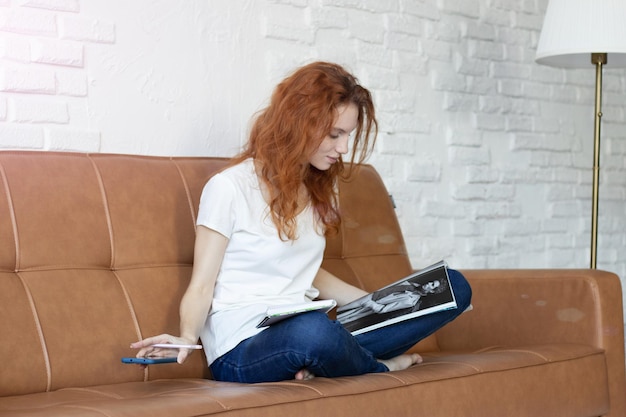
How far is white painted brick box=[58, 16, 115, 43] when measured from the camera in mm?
2501

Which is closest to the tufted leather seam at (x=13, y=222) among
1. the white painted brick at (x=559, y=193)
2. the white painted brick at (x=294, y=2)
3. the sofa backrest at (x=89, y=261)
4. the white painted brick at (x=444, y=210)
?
the sofa backrest at (x=89, y=261)

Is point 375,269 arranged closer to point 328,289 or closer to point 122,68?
point 328,289

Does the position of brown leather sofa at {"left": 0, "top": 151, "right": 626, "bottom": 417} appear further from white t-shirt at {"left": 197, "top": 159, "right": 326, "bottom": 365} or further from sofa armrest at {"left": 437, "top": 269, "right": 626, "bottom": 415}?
white t-shirt at {"left": 197, "top": 159, "right": 326, "bottom": 365}

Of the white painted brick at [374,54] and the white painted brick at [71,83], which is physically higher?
the white painted brick at [374,54]

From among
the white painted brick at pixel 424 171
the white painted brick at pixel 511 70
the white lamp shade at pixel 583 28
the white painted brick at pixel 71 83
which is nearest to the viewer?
the white painted brick at pixel 71 83

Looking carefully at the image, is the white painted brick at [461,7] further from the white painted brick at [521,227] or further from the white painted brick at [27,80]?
the white painted brick at [27,80]

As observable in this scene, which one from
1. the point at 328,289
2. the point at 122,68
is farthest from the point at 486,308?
the point at 122,68

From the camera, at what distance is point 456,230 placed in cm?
362

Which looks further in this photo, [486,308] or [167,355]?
[486,308]

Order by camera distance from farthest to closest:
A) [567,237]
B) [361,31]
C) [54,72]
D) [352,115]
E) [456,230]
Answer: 1. [567,237]
2. [456,230]
3. [361,31]
4. [54,72]
5. [352,115]

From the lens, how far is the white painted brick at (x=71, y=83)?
8.20 ft

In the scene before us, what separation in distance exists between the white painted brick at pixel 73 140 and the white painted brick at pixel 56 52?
172 mm

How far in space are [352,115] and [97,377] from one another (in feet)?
2.68

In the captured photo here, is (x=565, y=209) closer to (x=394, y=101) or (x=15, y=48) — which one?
(x=394, y=101)
